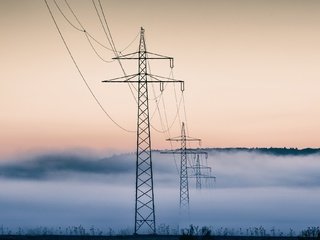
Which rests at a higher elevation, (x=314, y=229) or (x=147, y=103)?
(x=147, y=103)

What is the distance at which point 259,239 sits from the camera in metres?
77.8

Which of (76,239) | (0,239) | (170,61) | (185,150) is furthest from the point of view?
(185,150)

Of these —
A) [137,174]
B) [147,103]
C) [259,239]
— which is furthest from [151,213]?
[259,239]

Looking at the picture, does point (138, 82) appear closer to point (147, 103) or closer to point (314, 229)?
point (147, 103)

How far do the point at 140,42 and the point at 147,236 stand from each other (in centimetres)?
1932

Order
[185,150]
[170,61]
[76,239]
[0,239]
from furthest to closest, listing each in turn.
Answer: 1. [185,150]
2. [76,239]
3. [0,239]
4. [170,61]

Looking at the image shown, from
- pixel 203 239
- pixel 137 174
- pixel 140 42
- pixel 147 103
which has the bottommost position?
pixel 203 239

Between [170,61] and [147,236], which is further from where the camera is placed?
[147,236]

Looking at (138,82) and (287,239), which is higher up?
(138,82)

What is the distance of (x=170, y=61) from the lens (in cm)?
5625

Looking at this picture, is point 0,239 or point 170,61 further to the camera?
point 0,239

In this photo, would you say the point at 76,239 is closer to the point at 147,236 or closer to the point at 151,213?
the point at 147,236

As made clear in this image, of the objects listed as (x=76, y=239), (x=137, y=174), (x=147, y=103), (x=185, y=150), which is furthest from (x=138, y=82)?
(x=185, y=150)

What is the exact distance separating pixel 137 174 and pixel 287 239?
2607 centimetres
